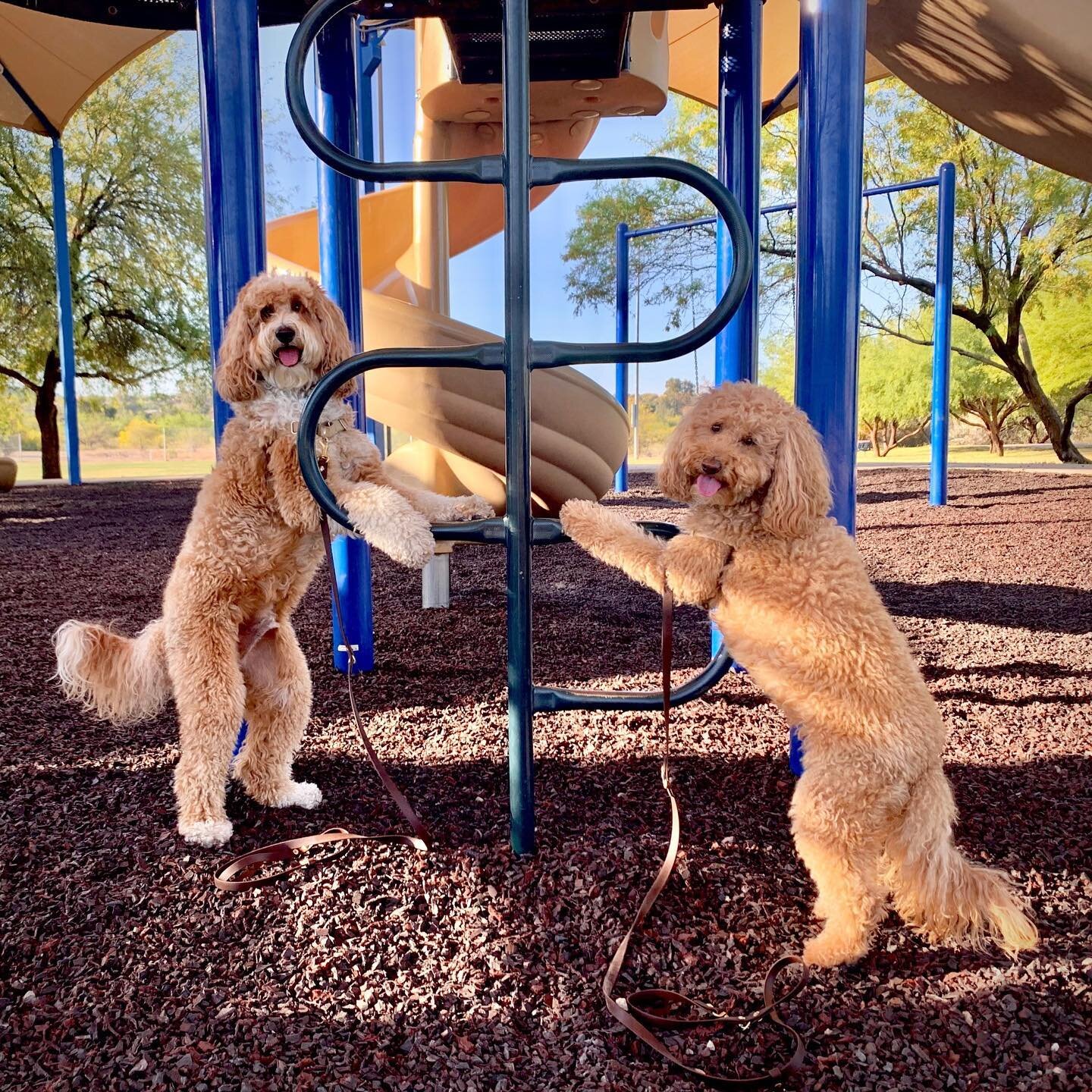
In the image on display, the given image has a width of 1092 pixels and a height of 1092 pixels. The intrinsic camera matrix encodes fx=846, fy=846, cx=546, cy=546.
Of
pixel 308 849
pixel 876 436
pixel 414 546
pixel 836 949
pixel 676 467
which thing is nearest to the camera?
pixel 836 949

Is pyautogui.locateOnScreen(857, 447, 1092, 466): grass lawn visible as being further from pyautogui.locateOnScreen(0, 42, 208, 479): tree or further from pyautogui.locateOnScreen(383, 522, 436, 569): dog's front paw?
pyautogui.locateOnScreen(383, 522, 436, 569): dog's front paw

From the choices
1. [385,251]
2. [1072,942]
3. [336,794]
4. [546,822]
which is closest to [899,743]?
[1072,942]

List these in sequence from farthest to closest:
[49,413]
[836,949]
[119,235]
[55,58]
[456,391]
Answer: [49,413] → [119,235] → [55,58] → [456,391] → [836,949]

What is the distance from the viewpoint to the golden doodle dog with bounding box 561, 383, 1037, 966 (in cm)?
142

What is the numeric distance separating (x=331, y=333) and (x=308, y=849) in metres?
1.13

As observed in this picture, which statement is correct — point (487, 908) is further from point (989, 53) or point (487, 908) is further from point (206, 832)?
point (989, 53)

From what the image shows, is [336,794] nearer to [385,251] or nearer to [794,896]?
[794,896]

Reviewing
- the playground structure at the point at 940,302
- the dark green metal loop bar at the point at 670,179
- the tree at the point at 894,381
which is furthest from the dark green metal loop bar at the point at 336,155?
the tree at the point at 894,381

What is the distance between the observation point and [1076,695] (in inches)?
108

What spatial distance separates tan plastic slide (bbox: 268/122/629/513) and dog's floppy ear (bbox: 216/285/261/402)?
4.55 ft

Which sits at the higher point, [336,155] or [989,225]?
[989,225]

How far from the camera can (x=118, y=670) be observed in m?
2.06

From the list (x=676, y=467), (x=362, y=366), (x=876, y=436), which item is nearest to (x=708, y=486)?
(x=676, y=467)

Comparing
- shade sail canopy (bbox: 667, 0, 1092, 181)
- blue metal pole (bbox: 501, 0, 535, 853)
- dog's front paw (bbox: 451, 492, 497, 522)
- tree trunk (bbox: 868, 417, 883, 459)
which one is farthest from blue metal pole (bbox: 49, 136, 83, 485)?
tree trunk (bbox: 868, 417, 883, 459)
